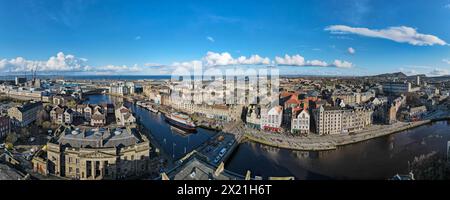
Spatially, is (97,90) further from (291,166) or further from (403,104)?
(403,104)

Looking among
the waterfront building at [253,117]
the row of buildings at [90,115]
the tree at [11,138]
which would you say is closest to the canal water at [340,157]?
the row of buildings at [90,115]

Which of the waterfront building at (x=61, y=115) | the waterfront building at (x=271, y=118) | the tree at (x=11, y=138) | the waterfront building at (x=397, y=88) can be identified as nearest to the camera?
the tree at (x=11, y=138)

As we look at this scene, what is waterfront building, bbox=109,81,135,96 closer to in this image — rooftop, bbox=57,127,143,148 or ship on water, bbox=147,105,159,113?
ship on water, bbox=147,105,159,113

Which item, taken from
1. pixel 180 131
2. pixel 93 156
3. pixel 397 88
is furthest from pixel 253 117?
pixel 93 156

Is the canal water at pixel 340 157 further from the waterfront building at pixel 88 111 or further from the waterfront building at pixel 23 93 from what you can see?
the waterfront building at pixel 23 93

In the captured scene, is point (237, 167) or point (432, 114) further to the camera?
point (432, 114)

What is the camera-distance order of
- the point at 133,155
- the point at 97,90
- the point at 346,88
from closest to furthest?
the point at 133,155, the point at 346,88, the point at 97,90
